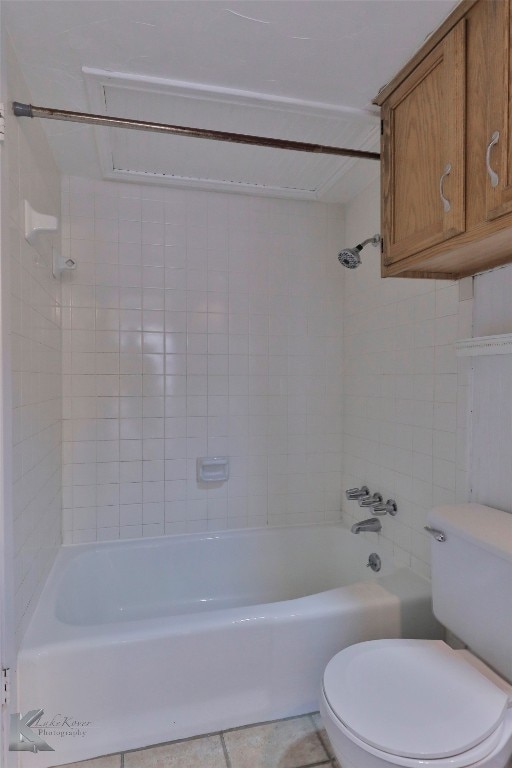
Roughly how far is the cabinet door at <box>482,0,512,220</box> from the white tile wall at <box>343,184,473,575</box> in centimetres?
58

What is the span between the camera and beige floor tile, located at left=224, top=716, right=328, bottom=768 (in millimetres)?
1371

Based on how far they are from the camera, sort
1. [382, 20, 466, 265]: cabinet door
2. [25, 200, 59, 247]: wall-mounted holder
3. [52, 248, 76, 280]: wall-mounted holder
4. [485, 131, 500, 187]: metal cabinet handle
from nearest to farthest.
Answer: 1. [485, 131, 500, 187]: metal cabinet handle
2. [382, 20, 466, 265]: cabinet door
3. [25, 200, 59, 247]: wall-mounted holder
4. [52, 248, 76, 280]: wall-mounted holder

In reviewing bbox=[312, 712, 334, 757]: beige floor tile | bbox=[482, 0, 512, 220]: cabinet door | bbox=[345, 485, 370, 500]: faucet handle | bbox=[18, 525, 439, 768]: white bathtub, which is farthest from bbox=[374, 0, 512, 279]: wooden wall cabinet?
bbox=[312, 712, 334, 757]: beige floor tile

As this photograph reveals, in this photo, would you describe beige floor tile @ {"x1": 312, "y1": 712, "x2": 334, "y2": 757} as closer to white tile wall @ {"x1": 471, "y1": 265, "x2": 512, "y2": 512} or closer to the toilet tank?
the toilet tank

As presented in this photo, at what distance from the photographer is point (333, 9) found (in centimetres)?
114

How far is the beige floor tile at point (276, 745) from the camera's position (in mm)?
1371

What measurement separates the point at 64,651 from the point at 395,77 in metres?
2.18

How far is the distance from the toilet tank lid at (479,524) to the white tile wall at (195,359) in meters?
1.13

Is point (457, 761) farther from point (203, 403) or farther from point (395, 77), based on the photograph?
point (395, 77)

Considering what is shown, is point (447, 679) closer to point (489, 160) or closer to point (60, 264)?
point (489, 160)

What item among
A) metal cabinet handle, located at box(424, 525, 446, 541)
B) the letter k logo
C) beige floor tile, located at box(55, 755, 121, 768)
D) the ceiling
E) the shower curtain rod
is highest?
the ceiling

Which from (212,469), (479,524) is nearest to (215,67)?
(479,524)

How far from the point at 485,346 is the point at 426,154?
639 mm

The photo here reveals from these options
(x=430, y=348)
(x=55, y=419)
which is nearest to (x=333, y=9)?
(x=430, y=348)
